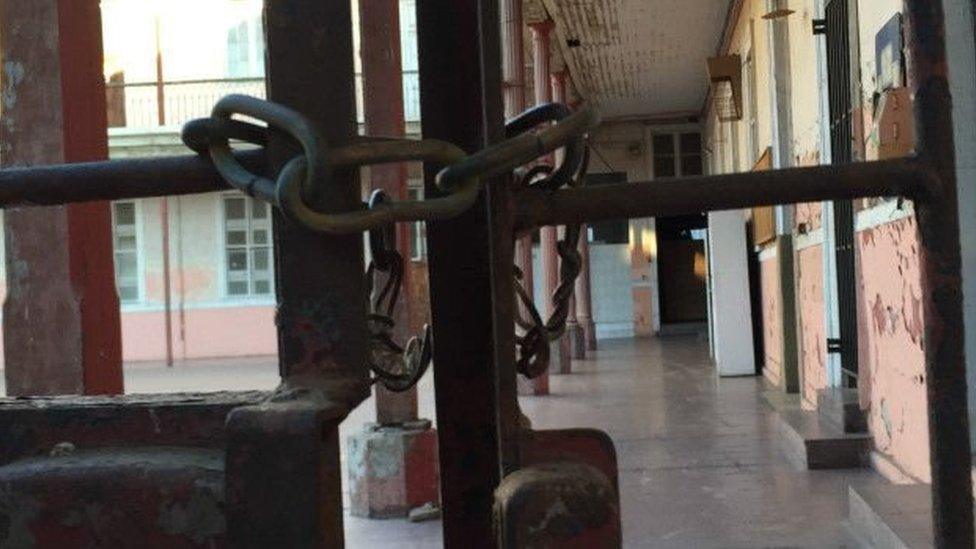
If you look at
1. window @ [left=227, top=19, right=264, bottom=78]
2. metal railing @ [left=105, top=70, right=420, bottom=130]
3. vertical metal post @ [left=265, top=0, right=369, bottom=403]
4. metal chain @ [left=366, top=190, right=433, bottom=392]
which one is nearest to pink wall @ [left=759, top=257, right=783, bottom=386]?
metal chain @ [left=366, top=190, right=433, bottom=392]

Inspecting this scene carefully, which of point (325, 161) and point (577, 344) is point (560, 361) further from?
point (325, 161)

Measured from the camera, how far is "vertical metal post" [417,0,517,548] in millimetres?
1172

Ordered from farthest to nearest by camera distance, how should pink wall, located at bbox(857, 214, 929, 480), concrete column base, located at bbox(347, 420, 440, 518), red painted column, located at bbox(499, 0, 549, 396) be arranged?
red painted column, located at bbox(499, 0, 549, 396) < concrete column base, located at bbox(347, 420, 440, 518) < pink wall, located at bbox(857, 214, 929, 480)

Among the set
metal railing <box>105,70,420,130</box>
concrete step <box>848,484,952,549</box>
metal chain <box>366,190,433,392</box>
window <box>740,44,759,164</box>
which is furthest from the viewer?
metal railing <box>105,70,420,130</box>

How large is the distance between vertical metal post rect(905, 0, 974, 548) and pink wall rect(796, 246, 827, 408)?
265 inches

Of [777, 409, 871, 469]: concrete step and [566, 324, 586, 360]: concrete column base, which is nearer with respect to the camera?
[777, 409, 871, 469]: concrete step

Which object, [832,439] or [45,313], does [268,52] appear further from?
[832,439]

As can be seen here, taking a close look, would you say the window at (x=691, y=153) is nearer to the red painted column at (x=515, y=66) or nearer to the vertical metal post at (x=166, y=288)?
the red painted column at (x=515, y=66)

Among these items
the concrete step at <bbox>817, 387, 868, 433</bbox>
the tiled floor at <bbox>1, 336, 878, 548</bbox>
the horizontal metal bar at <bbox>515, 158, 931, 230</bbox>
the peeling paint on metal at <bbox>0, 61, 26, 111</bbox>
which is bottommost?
the tiled floor at <bbox>1, 336, 878, 548</bbox>

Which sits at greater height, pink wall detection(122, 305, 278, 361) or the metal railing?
the metal railing

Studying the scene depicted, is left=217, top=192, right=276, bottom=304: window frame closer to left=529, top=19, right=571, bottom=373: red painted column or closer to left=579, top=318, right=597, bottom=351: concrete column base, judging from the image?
left=579, top=318, right=597, bottom=351: concrete column base

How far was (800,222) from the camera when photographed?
8.51 m

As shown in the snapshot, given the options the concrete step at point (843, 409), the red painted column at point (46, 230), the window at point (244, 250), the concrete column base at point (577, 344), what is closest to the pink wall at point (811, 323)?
the concrete step at point (843, 409)

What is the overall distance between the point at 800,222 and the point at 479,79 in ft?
25.2
